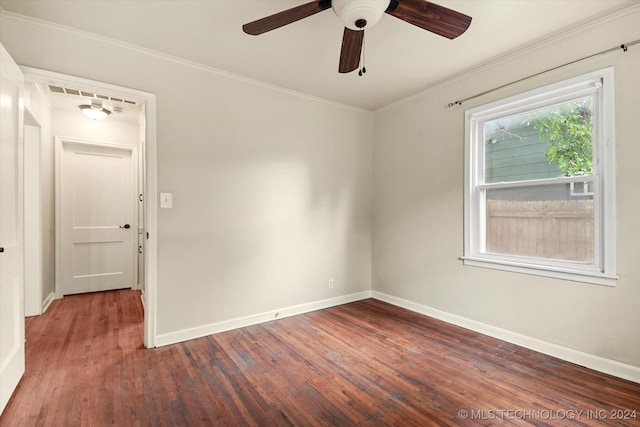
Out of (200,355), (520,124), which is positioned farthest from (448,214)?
(200,355)

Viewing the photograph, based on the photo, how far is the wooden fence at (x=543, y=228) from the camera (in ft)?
7.97

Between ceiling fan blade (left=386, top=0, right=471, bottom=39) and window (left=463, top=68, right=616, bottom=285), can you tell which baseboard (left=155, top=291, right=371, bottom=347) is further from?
ceiling fan blade (left=386, top=0, right=471, bottom=39)

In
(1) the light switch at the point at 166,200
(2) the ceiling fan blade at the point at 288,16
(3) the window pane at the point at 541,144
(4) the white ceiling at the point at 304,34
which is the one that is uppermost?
(4) the white ceiling at the point at 304,34

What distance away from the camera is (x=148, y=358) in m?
2.50

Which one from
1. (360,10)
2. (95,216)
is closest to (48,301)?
(95,216)

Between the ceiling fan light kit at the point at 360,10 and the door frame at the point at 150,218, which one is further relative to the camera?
the door frame at the point at 150,218

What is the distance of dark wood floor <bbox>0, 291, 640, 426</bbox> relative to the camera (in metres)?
1.79

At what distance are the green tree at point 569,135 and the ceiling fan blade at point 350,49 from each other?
180cm

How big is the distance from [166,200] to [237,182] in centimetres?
70

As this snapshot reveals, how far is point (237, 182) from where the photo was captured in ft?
10.4

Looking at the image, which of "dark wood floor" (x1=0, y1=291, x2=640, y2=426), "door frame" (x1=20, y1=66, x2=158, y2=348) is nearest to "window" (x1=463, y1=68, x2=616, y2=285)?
"dark wood floor" (x1=0, y1=291, x2=640, y2=426)

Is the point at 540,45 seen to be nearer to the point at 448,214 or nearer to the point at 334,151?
the point at 448,214

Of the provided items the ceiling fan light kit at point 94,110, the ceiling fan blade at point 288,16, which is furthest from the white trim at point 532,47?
the ceiling fan light kit at point 94,110

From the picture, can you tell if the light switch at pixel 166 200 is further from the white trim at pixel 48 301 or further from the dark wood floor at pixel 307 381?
the white trim at pixel 48 301
